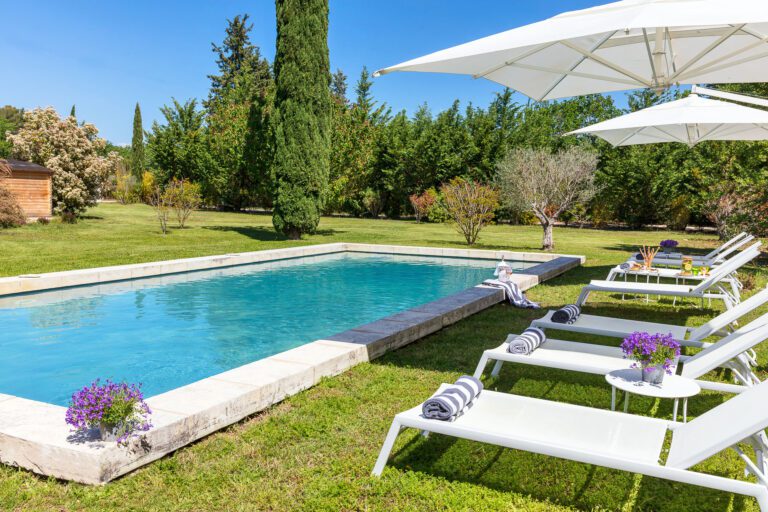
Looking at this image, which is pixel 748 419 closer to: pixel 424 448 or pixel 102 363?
pixel 424 448

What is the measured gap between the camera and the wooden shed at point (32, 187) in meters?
21.6

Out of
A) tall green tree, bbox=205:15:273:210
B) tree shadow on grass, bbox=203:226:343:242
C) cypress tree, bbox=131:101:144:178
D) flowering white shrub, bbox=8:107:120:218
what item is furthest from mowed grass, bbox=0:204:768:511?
cypress tree, bbox=131:101:144:178

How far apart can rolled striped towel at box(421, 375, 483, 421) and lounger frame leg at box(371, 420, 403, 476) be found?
7.2 inches

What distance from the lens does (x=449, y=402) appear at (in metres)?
3.21

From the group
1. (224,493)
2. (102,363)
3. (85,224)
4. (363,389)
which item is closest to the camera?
(224,493)

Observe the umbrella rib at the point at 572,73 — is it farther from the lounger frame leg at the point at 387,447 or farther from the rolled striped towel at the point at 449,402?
the lounger frame leg at the point at 387,447

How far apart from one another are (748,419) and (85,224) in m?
24.0

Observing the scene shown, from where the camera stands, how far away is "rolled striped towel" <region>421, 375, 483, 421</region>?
3182 millimetres

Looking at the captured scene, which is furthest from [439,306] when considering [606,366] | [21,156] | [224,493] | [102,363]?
[21,156]

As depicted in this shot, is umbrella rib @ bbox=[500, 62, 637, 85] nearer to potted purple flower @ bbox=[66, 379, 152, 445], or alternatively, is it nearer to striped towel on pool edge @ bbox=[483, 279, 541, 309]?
striped towel on pool edge @ bbox=[483, 279, 541, 309]

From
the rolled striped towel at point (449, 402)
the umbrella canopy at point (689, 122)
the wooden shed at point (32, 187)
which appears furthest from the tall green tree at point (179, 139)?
the rolled striped towel at point (449, 402)

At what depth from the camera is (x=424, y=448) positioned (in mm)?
3836

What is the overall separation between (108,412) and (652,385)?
351 centimetres

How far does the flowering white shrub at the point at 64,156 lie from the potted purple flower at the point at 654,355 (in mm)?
23660
